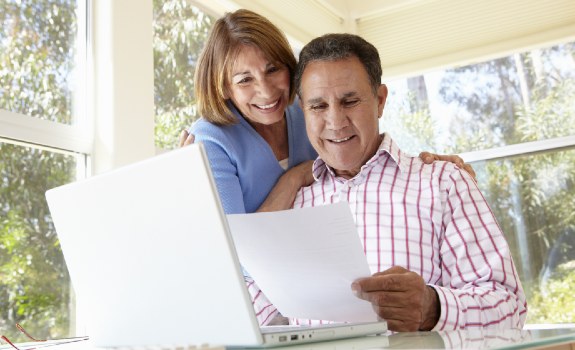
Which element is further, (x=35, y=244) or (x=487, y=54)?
(x=487, y=54)

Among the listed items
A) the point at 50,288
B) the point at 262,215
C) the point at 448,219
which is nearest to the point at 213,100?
the point at 448,219

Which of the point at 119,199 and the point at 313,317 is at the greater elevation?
the point at 119,199

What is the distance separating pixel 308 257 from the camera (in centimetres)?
107

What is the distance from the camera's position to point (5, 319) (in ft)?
7.34

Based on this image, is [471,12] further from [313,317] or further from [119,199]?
[119,199]

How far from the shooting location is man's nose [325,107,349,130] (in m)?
1.68

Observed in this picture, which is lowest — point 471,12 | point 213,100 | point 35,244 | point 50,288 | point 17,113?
point 50,288

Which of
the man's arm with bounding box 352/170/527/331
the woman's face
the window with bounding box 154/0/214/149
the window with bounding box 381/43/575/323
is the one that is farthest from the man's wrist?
the window with bounding box 381/43/575/323

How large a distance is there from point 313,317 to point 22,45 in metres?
1.74

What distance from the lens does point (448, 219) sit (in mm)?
1541

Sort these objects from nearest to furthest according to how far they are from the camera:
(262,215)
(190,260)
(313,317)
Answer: (190,260)
(262,215)
(313,317)

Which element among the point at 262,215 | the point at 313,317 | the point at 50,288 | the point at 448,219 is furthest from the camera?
the point at 50,288

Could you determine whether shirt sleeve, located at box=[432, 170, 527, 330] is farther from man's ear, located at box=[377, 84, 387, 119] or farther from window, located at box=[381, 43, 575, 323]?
window, located at box=[381, 43, 575, 323]

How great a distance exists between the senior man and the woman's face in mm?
105
